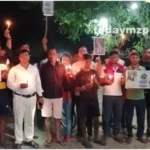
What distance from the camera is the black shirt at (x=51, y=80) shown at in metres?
6.25

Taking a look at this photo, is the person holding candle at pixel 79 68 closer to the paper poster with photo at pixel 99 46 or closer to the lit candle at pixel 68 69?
the lit candle at pixel 68 69

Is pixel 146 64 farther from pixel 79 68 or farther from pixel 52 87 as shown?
pixel 52 87

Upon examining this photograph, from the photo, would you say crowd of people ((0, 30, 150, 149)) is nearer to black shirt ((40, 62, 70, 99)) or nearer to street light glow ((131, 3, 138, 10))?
black shirt ((40, 62, 70, 99))

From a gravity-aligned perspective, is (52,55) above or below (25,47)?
below

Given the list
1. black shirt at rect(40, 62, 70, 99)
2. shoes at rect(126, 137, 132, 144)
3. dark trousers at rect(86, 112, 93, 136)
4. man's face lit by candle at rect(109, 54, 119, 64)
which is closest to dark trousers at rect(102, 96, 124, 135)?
dark trousers at rect(86, 112, 93, 136)

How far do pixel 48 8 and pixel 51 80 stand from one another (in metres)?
1.20

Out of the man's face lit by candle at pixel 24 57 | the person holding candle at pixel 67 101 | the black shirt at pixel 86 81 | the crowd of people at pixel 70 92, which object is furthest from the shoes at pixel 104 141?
the man's face lit by candle at pixel 24 57

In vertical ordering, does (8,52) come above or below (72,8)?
below

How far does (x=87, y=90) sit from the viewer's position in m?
6.21

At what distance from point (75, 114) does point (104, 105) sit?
56cm

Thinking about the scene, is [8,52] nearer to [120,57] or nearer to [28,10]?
[28,10]

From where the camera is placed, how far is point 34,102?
614cm

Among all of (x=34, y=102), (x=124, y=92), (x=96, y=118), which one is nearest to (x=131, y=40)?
(x=124, y=92)

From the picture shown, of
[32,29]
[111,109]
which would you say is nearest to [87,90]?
[111,109]
